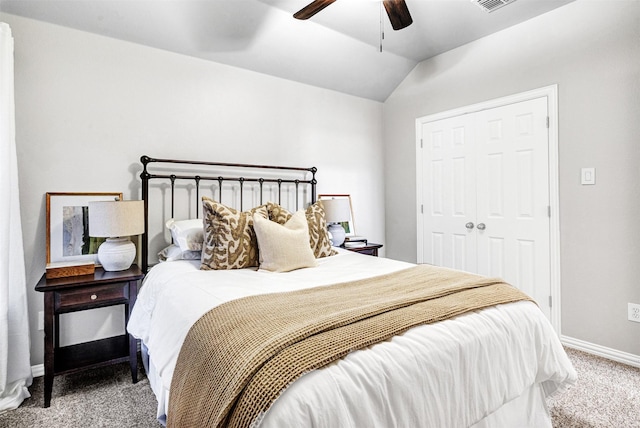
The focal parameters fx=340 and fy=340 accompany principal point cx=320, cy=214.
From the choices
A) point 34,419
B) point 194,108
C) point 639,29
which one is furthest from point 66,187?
point 639,29

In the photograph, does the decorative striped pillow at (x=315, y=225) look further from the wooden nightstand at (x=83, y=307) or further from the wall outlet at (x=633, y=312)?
the wall outlet at (x=633, y=312)

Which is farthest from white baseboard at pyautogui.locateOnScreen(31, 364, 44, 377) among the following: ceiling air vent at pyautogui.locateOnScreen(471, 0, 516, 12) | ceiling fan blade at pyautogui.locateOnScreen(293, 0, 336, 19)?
ceiling air vent at pyautogui.locateOnScreen(471, 0, 516, 12)

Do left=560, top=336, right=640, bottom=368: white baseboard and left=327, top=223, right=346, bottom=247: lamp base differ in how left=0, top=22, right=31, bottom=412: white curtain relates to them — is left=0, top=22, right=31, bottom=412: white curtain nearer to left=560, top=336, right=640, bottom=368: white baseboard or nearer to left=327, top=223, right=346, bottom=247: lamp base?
left=327, top=223, right=346, bottom=247: lamp base

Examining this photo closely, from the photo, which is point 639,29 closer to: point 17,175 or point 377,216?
point 377,216

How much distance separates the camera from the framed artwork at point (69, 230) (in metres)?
2.27

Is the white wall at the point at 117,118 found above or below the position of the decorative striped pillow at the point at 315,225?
above

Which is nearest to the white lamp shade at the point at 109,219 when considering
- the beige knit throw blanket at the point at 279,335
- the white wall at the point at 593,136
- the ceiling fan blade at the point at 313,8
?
the beige knit throw blanket at the point at 279,335

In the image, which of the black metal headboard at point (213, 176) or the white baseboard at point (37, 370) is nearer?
the white baseboard at point (37, 370)

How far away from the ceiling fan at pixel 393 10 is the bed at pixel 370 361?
1.33m

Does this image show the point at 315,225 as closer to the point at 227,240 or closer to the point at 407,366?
the point at 227,240

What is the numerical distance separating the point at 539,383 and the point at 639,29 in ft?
8.15

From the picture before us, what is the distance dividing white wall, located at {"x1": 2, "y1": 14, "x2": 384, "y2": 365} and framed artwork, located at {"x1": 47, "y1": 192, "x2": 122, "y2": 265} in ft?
0.19

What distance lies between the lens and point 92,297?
204cm

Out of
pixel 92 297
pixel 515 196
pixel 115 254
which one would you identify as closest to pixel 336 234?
pixel 515 196
